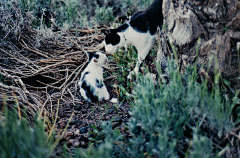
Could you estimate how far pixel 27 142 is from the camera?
4.82 feet

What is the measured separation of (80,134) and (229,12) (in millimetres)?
1773

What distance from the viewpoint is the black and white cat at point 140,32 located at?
276 centimetres

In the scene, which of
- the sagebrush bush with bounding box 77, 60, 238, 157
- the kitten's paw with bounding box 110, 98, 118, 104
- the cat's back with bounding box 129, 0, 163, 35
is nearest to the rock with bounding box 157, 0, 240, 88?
the sagebrush bush with bounding box 77, 60, 238, 157

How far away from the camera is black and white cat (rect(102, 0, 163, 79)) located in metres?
2.76

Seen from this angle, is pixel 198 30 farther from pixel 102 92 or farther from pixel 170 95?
pixel 102 92

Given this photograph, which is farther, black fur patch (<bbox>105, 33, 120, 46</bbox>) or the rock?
black fur patch (<bbox>105, 33, 120, 46</bbox>)

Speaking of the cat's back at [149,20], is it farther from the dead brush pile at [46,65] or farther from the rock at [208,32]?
the dead brush pile at [46,65]

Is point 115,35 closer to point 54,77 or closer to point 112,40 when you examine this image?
point 112,40

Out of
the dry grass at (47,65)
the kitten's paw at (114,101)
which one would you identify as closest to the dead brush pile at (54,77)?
the dry grass at (47,65)

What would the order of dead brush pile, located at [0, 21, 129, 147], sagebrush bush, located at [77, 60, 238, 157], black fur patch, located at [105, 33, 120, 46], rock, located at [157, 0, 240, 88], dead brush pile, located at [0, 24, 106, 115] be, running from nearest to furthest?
sagebrush bush, located at [77, 60, 238, 157]
rock, located at [157, 0, 240, 88]
dead brush pile, located at [0, 21, 129, 147]
black fur patch, located at [105, 33, 120, 46]
dead brush pile, located at [0, 24, 106, 115]

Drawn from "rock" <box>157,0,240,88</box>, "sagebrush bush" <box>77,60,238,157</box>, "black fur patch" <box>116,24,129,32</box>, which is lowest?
"sagebrush bush" <box>77,60,238,157</box>

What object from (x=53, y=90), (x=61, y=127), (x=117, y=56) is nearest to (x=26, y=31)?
(x=53, y=90)

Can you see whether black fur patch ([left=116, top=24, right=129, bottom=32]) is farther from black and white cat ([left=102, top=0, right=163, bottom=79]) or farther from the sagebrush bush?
the sagebrush bush

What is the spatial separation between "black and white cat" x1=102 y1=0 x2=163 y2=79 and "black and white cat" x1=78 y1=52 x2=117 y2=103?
253 millimetres
